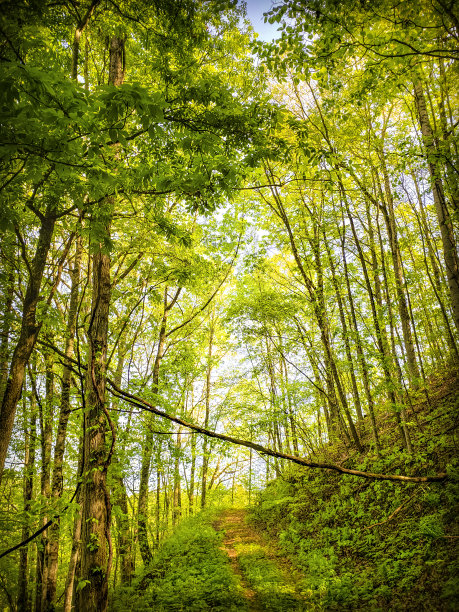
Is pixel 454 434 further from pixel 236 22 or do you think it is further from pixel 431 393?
pixel 236 22

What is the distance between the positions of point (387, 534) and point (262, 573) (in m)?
2.99

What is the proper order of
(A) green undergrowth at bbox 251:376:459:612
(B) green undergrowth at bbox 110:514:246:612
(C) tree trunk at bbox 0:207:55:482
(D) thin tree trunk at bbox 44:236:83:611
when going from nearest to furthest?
(C) tree trunk at bbox 0:207:55:482 → (A) green undergrowth at bbox 251:376:459:612 → (B) green undergrowth at bbox 110:514:246:612 → (D) thin tree trunk at bbox 44:236:83:611

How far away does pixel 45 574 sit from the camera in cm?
660

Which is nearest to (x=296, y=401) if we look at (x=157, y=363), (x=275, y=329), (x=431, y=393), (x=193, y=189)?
(x=275, y=329)

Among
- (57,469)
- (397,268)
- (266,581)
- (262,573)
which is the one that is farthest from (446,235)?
(57,469)

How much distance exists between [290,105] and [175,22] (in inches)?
276

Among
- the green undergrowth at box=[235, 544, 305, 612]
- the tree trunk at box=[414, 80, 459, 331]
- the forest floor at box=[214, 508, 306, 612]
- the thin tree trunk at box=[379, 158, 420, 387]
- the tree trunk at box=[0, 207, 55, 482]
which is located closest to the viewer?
the tree trunk at box=[0, 207, 55, 482]

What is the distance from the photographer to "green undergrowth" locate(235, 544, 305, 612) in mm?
4746

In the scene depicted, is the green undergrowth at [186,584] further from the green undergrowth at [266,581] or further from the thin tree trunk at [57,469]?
the thin tree trunk at [57,469]

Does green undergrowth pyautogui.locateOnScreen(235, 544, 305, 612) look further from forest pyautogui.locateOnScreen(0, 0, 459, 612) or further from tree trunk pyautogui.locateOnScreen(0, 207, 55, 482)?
tree trunk pyautogui.locateOnScreen(0, 207, 55, 482)

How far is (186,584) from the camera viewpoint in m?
6.16

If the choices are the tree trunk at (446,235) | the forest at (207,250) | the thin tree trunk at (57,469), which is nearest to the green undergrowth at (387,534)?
the forest at (207,250)

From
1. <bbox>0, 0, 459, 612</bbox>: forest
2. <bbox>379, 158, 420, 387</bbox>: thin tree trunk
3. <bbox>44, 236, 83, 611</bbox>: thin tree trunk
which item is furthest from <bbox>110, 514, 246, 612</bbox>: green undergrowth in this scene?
<bbox>379, 158, 420, 387</bbox>: thin tree trunk

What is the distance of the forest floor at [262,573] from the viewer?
4.86 meters
